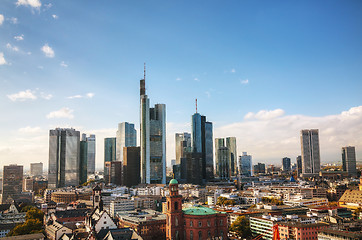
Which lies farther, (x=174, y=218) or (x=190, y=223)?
(x=174, y=218)

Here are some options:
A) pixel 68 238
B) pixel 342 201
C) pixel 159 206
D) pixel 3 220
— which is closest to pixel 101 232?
pixel 68 238

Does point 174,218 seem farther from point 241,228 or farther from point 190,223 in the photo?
point 241,228

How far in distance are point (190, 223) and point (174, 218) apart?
463 cm

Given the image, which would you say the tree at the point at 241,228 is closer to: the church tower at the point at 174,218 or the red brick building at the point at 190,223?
the red brick building at the point at 190,223

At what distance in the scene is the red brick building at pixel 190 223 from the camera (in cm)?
9544

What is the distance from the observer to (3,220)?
414 ft

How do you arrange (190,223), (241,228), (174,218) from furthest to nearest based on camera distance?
1. (241,228)
2. (174,218)
3. (190,223)

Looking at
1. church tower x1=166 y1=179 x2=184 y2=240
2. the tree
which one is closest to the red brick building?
church tower x1=166 y1=179 x2=184 y2=240

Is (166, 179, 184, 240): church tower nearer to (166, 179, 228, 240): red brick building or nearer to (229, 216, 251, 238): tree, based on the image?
(166, 179, 228, 240): red brick building

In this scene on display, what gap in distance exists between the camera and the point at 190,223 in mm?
95875

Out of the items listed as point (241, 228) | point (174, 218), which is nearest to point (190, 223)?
point (174, 218)

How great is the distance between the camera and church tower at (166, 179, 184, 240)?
9531cm

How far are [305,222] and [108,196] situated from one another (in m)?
123

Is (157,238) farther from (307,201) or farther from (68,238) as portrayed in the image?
(307,201)
